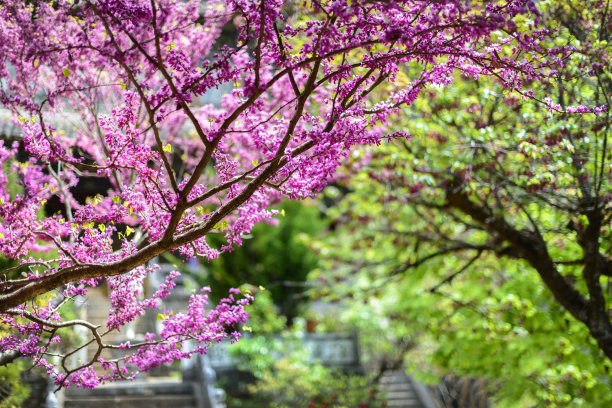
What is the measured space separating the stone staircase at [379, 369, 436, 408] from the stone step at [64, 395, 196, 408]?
5538mm

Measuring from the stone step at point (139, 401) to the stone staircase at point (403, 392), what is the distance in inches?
218

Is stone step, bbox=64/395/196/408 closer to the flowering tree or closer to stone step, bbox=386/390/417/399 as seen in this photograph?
the flowering tree

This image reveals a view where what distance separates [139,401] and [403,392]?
7.97m

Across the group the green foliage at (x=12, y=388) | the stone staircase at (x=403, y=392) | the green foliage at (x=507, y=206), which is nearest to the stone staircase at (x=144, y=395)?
the green foliage at (x=12, y=388)

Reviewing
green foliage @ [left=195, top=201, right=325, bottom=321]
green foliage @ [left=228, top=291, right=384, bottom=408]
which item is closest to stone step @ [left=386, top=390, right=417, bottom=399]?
green foliage @ [left=228, top=291, right=384, bottom=408]

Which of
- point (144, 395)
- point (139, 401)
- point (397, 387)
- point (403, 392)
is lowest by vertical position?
point (139, 401)

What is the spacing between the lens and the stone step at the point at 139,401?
1065cm

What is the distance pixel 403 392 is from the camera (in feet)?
54.2

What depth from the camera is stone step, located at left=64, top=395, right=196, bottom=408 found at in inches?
419

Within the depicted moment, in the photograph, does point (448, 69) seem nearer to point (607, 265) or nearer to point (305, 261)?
point (607, 265)

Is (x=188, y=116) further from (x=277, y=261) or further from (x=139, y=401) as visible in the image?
(x=277, y=261)

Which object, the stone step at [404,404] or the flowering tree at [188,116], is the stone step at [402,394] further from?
the flowering tree at [188,116]

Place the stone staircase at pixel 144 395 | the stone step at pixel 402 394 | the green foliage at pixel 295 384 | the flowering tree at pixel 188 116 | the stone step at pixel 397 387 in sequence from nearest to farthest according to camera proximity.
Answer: the flowering tree at pixel 188 116 < the stone staircase at pixel 144 395 < the green foliage at pixel 295 384 < the stone step at pixel 402 394 < the stone step at pixel 397 387

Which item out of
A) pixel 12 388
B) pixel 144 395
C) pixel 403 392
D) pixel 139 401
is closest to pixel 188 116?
pixel 12 388
